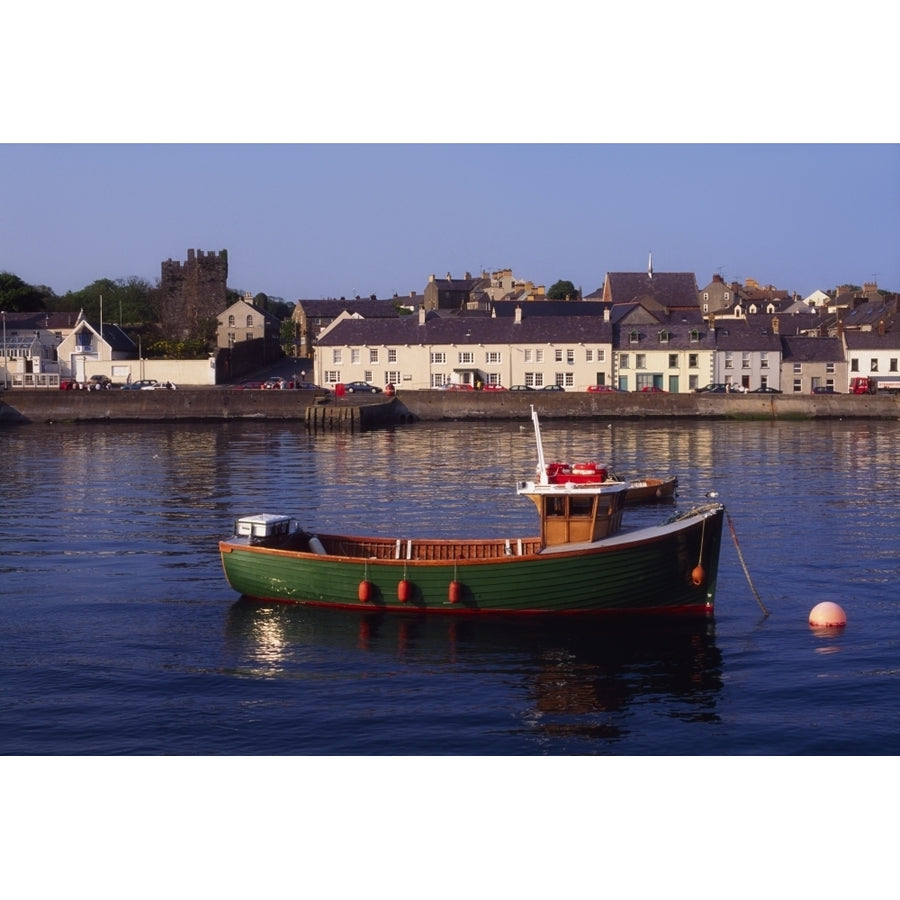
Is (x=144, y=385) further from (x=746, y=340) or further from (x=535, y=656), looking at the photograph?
(x=535, y=656)

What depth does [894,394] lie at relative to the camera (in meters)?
80.2

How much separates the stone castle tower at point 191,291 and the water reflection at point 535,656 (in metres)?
90.5

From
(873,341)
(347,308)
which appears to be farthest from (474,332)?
(347,308)

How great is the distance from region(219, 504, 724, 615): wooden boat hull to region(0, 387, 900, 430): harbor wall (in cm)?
5289

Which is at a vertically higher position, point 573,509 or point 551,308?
point 551,308

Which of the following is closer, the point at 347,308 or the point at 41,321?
Answer: the point at 41,321

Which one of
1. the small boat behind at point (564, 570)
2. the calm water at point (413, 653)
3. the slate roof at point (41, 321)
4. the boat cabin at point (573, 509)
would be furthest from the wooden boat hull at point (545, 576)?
the slate roof at point (41, 321)

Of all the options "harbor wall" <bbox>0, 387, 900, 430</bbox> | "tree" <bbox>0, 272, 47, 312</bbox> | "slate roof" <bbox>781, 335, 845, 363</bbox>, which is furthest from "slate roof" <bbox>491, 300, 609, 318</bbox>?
"tree" <bbox>0, 272, 47, 312</bbox>

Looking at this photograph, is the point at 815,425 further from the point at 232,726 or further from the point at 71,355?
the point at 232,726

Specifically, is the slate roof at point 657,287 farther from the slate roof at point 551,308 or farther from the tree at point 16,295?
the tree at point 16,295

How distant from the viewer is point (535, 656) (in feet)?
70.9

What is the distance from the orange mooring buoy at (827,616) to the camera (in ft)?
75.6

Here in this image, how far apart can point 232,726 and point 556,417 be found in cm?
6200

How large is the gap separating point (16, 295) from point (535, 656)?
10410 cm
